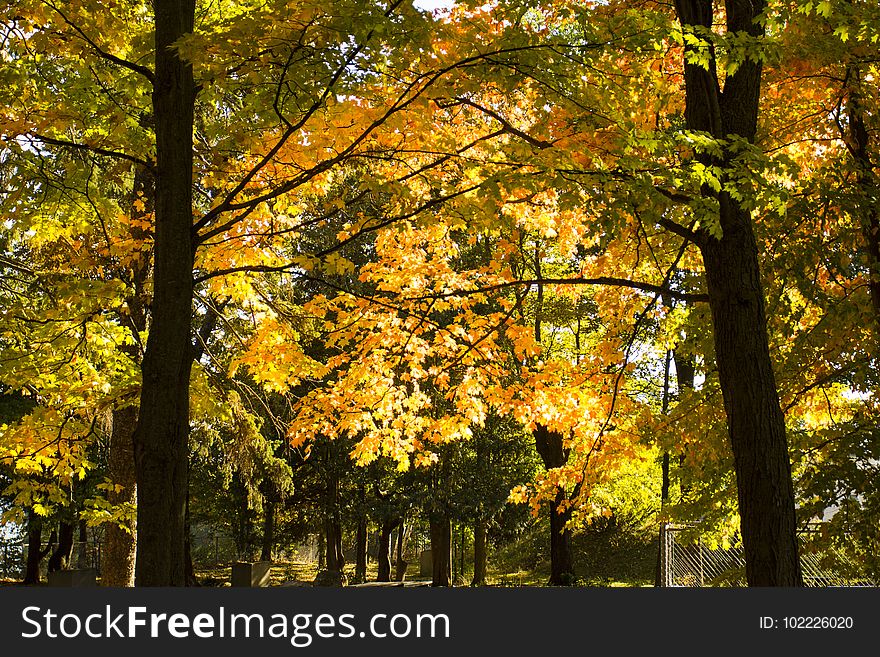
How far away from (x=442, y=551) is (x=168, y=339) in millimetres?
17430

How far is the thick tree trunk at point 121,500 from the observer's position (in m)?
10.7

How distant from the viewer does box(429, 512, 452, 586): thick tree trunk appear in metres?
21.0

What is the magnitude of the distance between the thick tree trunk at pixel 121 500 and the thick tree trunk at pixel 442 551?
36.2 feet

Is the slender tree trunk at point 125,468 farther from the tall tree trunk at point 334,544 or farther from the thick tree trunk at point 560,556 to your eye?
the tall tree trunk at point 334,544

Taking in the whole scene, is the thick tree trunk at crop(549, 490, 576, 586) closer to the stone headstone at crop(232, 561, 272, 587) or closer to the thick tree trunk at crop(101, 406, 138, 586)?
the stone headstone at crop(232, 561, 272, 587)

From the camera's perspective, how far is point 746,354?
608cm

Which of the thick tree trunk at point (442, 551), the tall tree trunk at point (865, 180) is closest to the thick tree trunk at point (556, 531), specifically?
the thick tree trunk at point (442, 551)

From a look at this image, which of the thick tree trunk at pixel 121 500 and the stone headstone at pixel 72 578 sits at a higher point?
the thick tree trunk at pixel 121 500

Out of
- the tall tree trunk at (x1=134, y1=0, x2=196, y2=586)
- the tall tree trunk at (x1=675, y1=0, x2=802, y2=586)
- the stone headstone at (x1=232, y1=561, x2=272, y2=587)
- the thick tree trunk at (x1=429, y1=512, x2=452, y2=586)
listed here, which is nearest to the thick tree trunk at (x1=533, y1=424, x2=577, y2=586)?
the thick tree trunk at (x1=429, y1=512, x2=452, y2=586)

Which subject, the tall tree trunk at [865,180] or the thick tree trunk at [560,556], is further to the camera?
the thick tree trunk at [560,556]

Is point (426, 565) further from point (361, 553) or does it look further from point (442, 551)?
point (442, 551)

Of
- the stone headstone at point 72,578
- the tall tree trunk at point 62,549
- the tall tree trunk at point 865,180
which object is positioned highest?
the tall tree trunk at point 865,180

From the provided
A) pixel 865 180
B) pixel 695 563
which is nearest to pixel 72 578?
pixel 695 563

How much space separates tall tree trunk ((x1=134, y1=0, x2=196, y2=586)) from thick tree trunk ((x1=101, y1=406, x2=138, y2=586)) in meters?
5.84
